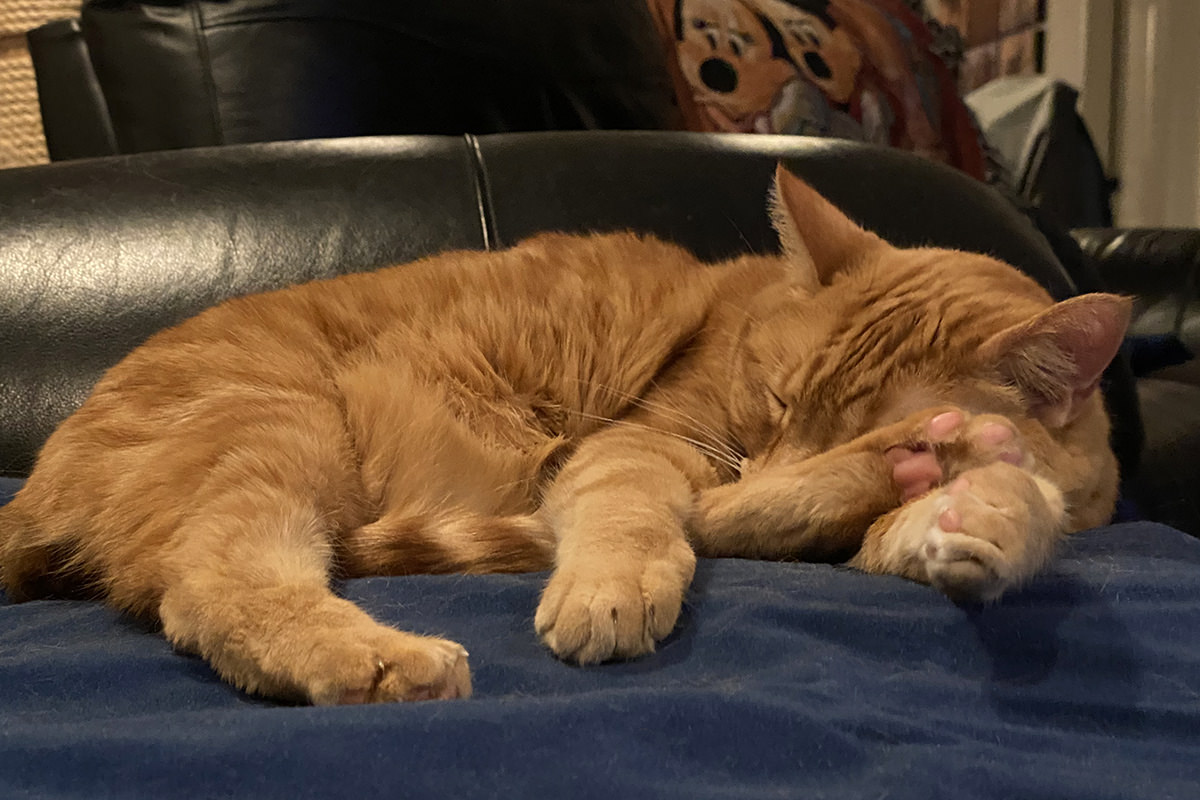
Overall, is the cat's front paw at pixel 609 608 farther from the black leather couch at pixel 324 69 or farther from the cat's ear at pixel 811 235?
the black leather couch at pixel 324 69

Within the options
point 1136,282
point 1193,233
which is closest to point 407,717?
point 1136,282

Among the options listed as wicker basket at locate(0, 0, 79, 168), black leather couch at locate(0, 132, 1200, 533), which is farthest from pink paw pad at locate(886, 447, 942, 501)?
wicker basket at locate(0, 0, 79, 168)

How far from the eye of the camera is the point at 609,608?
2.70 ft

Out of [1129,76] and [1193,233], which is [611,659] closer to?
[1193,233]

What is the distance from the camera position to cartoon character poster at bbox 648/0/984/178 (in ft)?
8.34

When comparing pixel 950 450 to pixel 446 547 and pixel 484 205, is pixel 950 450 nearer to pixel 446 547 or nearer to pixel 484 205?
pixel 446 547

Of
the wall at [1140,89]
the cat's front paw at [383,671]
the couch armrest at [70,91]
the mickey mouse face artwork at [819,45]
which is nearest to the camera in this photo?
the cat's front paw at [383,671]

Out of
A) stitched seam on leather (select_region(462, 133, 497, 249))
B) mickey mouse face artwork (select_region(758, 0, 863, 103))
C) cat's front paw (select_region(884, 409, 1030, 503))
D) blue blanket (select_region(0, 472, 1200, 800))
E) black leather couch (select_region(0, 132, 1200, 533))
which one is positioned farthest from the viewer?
mickey mouse face artwork (select_region(758, 0, 863, 103))

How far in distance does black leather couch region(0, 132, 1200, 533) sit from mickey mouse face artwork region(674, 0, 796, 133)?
506 mm

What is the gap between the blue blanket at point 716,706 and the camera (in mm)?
596

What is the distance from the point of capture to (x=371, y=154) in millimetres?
1884

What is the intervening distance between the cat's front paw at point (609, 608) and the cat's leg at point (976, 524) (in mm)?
263

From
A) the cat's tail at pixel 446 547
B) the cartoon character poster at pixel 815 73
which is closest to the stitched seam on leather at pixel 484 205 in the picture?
the cartoon character poster at pixel 815 73

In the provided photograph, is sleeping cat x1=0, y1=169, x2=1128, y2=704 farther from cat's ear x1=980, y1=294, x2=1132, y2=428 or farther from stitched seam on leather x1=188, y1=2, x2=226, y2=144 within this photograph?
stitched seam on leather x1=188, y1=2, x2=226, y2=144
